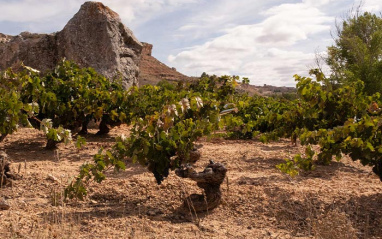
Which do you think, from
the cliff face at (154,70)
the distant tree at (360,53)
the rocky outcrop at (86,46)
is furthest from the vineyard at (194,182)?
the cliff face at (154,70)

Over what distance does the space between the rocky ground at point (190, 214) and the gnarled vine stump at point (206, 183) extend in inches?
3.5

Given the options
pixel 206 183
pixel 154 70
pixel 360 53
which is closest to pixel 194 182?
pixel 206 183

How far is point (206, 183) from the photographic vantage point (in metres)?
3.74

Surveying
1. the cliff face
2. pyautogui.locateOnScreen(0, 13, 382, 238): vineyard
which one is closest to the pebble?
pyautogui.locateOnScreen(0, 13, 382, 238): vineyard

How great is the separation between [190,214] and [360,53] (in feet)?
55.1

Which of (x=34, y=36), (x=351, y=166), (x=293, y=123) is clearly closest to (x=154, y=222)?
(x=293, y=123)

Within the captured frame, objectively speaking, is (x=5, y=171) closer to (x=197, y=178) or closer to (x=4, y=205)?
(x=4, y=205)

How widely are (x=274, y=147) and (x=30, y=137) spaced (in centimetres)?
398

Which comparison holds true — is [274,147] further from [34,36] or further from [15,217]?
[34,36]

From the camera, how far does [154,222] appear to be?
341 cm

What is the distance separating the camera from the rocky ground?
10.4 ft

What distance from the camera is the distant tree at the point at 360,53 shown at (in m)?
16.8

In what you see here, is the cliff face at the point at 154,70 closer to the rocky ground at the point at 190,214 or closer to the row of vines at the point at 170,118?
the row of vines at the point at 170,118

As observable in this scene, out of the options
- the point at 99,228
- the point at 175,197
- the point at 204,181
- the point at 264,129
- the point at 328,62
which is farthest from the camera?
the point at 328,62
